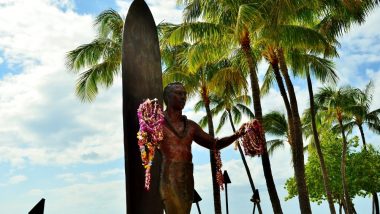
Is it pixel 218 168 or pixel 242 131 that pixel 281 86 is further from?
pixel 242 131

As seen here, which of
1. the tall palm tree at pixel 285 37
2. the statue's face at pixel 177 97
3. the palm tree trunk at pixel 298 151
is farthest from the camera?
the palm tree trunk at pixel 298 151

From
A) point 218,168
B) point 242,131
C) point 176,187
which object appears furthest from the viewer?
point 218,168

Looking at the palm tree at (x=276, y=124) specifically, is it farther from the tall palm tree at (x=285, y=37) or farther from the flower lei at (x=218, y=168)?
the flower lei at (x=218, y=168)

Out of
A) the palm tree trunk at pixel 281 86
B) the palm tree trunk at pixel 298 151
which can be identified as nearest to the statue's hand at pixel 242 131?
the palm tree trunk at pixel 298 151

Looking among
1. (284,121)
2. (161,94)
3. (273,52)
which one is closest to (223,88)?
(273,52)

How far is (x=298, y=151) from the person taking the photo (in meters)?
16.6

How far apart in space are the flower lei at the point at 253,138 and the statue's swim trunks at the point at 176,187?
2.45ft

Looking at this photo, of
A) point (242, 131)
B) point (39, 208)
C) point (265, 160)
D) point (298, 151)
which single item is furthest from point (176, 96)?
point (298, 151)

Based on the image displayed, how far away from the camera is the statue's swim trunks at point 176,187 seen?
444 cm

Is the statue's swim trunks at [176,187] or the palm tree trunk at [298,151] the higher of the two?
→ the palm tree trunk at [298,151]

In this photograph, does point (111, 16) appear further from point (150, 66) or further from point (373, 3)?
point (150, 66)

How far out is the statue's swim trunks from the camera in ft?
14.6

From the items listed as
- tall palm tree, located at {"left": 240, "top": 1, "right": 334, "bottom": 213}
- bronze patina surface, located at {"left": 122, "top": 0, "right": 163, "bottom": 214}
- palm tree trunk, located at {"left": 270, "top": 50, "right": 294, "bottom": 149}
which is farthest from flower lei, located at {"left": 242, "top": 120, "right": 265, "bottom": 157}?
palm tree trunk, located at {"left": 270, "top": 50, "right": 294, "bottom": 149}

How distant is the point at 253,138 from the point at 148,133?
117cm
